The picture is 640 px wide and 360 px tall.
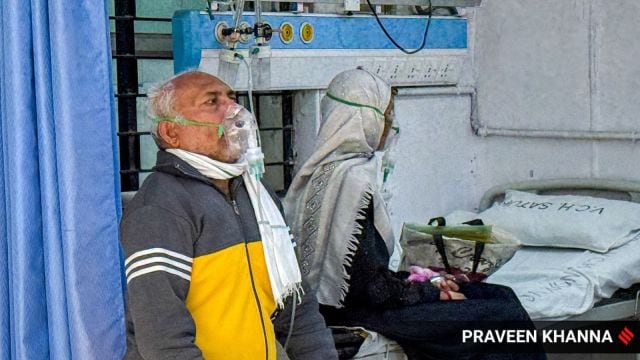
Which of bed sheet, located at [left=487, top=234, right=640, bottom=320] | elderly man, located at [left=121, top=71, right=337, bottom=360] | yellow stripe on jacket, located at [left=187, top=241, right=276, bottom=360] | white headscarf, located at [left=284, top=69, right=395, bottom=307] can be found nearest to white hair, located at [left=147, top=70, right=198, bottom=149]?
elderly man, located at [left=121, top=71, right=337, bottom=360]

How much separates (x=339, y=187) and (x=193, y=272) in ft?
3.37

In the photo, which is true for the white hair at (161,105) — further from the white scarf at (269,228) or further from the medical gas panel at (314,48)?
the medical gas panel at (314,48)

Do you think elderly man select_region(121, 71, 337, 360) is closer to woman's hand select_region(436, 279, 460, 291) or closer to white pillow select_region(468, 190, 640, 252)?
woman's hand select_region(436, 279, 460, 291)

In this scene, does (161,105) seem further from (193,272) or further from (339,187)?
(339,187)

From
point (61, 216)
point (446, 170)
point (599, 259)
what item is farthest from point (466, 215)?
point (61, 216)

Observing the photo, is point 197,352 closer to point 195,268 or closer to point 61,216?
point 195,268

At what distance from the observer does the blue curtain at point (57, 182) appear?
9.59 ft

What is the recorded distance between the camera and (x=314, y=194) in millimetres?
3947

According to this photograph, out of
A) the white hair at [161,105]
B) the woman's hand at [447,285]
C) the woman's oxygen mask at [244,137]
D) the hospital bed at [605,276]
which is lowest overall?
the hospital bed at [605,276]

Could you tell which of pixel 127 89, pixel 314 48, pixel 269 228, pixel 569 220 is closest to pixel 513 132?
pixel 569 220

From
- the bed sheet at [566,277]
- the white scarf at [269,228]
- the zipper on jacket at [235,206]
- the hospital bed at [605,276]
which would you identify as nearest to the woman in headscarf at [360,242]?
the bed sheet at [566,277]

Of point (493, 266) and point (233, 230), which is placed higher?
point (233, 230)

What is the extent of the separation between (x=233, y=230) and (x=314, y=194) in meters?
0.90

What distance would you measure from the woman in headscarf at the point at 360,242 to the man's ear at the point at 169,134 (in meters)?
0.88
